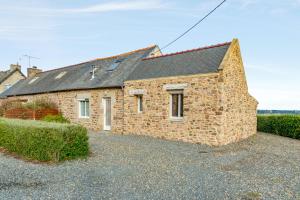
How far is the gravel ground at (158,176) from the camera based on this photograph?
5508 mm

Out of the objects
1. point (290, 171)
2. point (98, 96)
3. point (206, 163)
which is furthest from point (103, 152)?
point (98, 96)

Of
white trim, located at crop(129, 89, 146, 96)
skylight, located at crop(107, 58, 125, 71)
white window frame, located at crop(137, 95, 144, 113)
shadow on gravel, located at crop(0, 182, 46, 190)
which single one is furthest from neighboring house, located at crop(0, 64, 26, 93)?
shadow on gravel, located at crop(0, 182, 46, 190)

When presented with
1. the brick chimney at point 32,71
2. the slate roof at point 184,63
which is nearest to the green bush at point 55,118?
the slate roof at point 184,63

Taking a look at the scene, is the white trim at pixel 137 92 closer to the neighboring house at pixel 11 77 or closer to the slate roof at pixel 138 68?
the slate roof at pixel 138 68

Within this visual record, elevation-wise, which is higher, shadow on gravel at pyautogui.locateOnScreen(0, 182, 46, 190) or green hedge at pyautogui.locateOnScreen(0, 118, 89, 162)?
green hedge at pyautogui.locateOnScreen(0, 118, 89, 162)

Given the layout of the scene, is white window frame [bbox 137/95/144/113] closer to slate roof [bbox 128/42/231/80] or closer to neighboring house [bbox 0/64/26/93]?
slate roof [bbox 128/42/231/80]

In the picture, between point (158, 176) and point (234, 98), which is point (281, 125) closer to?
point (234, 98)

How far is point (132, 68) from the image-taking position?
1686 cm

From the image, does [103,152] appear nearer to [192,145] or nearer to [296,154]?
[192,145]

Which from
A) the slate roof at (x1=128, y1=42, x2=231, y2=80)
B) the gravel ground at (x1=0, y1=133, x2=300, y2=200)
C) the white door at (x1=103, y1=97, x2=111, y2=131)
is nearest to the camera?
the gravel ground at (x1=0, y1=133, x2=300, y2=200)

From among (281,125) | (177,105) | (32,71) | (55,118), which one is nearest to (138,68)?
(177,105)

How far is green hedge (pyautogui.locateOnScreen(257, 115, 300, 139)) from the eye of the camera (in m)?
16.4

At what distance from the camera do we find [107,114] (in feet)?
55.2

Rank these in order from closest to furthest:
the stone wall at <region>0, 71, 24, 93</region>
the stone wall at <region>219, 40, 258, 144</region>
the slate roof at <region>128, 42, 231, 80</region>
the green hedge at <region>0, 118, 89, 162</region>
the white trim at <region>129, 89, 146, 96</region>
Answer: the green hedge at <region>0, 118, 89, 162</region> → the stone wall at <region>219, 40, 258, 144</region> → the slate roof at <region>128, 42, 231, 80</region> → the white trim at <region>129, 89, 146, 96</region> → the stone wall at <region>0, 71, 24, 93</region>
